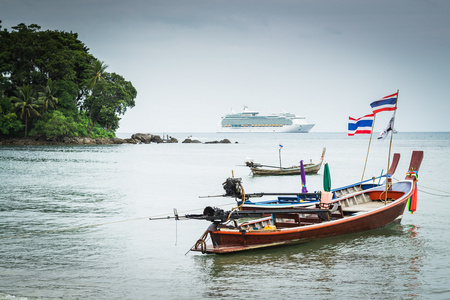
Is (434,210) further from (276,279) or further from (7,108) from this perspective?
(7,108)

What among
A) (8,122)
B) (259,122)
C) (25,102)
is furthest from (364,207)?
(259,122)

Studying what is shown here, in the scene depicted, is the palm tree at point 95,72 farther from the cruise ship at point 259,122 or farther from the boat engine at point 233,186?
the cruise ship at point 259,122

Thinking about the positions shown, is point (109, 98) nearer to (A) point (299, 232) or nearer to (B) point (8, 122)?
(B) point (8, 122)

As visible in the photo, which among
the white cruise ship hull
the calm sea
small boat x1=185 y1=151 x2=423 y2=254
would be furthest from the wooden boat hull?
the white cruise ship hull

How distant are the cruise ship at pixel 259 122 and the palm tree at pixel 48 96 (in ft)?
343

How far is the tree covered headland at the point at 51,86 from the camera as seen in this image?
64.9 meters

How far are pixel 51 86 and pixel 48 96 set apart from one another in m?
1.56

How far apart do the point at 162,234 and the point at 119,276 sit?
4372 millimetres

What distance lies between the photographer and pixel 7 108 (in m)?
65.1

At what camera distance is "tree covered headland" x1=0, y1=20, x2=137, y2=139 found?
213ft

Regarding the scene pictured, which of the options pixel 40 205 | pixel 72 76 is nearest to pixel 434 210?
pixel 40 205

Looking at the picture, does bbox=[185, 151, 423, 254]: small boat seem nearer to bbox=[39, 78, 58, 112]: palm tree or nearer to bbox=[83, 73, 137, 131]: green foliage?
bbox=[39, 78, 58, 112]: palm tree

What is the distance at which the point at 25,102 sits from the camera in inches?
2544

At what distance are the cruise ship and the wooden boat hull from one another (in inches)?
5953
